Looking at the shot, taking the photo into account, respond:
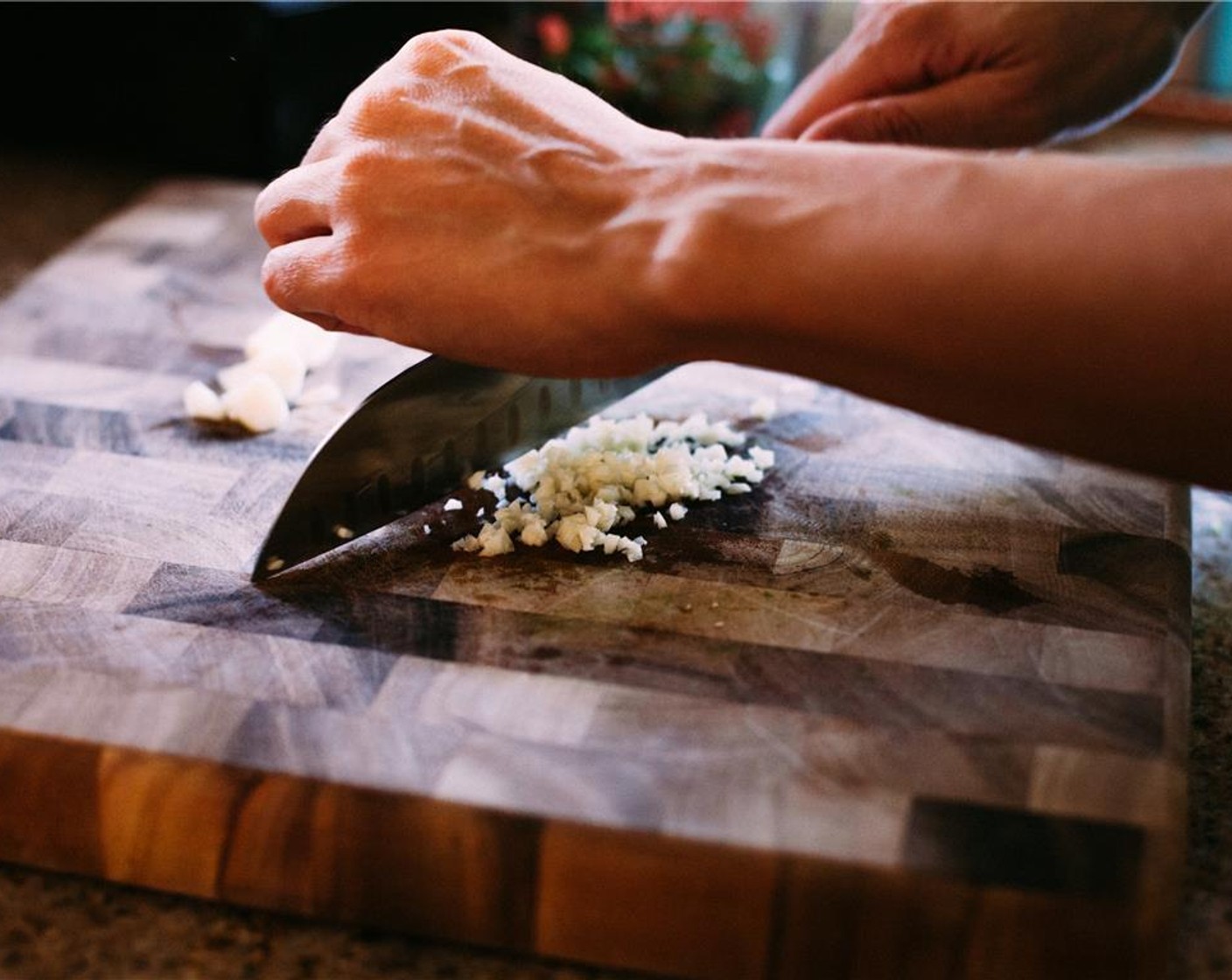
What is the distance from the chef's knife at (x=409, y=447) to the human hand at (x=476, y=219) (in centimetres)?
7

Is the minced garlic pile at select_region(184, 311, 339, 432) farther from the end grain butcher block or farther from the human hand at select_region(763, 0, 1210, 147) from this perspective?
the human hand at select_region(763, 0, 1210, 147)

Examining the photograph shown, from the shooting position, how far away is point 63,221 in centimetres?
154

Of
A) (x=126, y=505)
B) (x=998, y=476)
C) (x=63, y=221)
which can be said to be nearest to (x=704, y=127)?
(x=63, y=221)

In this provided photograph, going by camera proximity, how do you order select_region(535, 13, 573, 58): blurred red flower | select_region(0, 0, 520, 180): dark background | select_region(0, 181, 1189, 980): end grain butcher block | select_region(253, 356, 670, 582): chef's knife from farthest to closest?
select_region(535, 13, 573, 58): blurred red flower
select_region(0, 0, 520, 180): dark background
select_region(253, 356, 670, 582): chef's knife
select_region(0, 181, 1189, 980): end grain butcher block

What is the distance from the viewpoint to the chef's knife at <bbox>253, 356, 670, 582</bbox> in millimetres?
851

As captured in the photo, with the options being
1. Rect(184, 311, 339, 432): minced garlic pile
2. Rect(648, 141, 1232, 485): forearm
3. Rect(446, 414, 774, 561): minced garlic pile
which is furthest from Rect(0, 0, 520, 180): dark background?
Rect(648, 141, 1232, 485): forearm

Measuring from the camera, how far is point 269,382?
3.34ft

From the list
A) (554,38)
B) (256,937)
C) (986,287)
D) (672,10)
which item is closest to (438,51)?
(986,287)

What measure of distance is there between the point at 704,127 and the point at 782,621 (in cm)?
148

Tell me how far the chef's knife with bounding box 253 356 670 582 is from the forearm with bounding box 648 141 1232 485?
0.71 feet

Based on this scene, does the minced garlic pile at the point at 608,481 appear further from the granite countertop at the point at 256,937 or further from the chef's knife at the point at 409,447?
the granite countertop at the point at 256,937

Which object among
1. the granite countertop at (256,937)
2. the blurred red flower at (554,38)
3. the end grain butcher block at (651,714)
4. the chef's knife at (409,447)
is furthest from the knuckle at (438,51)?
the blurred red flower at (554,38)

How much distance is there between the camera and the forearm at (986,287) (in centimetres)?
62

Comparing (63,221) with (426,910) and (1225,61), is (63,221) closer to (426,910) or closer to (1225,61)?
(426,910)
